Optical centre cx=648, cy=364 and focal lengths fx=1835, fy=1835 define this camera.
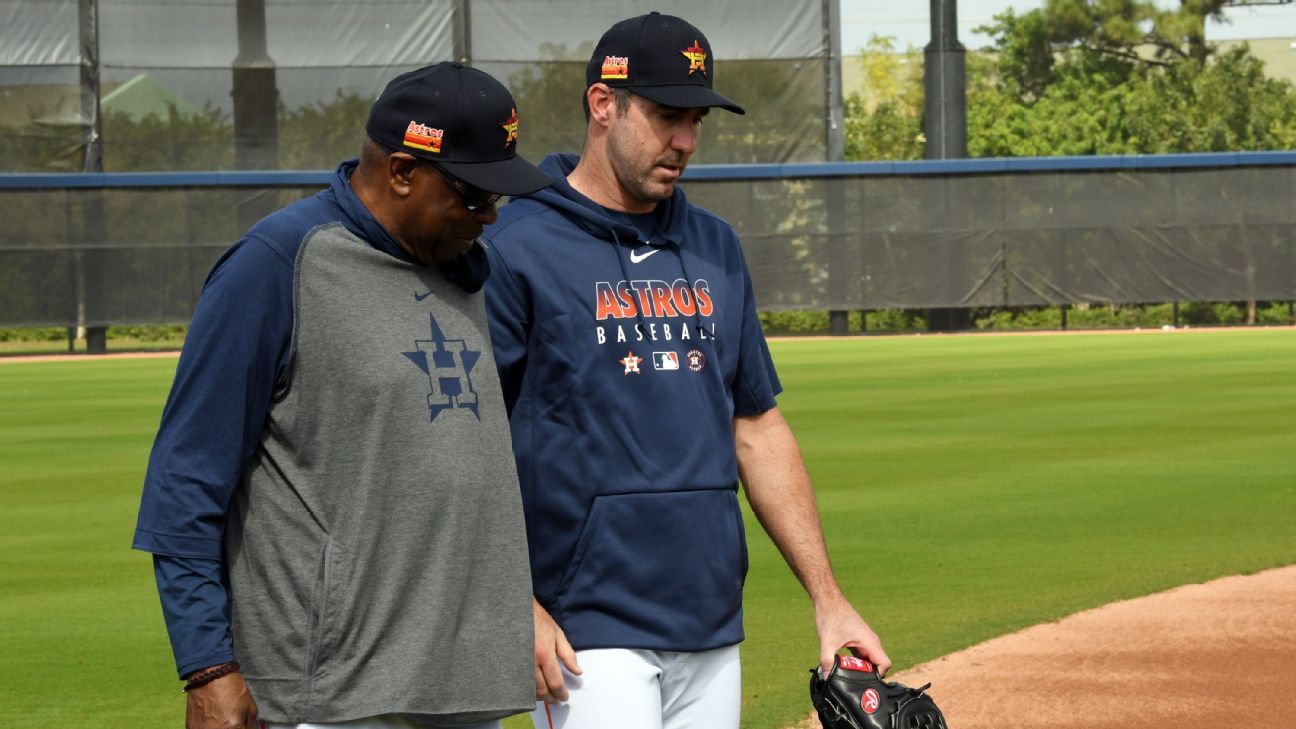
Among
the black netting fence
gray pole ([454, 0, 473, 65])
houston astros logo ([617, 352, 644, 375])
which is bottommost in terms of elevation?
houston astros logo ([617, 352, 644, 375])

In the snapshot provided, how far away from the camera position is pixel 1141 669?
7.44 m

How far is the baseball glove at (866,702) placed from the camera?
3408 millimetres

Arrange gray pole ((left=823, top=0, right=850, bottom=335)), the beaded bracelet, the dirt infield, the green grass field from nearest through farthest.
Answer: the beaded bracelet < the dirt infield < the green grass field < gray pole ((left=823, top=0, right=850, bottom=335))

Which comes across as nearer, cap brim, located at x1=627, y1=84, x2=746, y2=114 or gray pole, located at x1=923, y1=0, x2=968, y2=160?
cap brim, located at x1=627, y1=84, x2=746, y2=114

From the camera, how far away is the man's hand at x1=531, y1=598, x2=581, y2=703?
3234mm

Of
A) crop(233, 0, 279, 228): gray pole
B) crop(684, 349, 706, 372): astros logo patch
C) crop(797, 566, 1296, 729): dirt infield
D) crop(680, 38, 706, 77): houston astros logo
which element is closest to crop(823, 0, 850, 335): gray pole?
crop(233, 0, 279, 228): gray pole

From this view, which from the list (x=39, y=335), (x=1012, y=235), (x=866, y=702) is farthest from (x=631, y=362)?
(x=39, y=335)

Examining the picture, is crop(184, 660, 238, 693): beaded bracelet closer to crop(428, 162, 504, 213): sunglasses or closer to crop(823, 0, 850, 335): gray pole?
crop(428, 162, 504, 213): sunglasses

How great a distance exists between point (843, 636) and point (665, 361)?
0.65 metres

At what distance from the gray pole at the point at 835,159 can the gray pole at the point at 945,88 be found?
105 inches

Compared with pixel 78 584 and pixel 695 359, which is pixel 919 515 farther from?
pixel 695 359

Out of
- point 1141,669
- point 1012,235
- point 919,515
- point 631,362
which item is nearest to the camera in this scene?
point 631,362

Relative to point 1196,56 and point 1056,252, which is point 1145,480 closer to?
point 1056,252

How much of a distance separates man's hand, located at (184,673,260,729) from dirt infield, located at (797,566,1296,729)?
13.1ft
